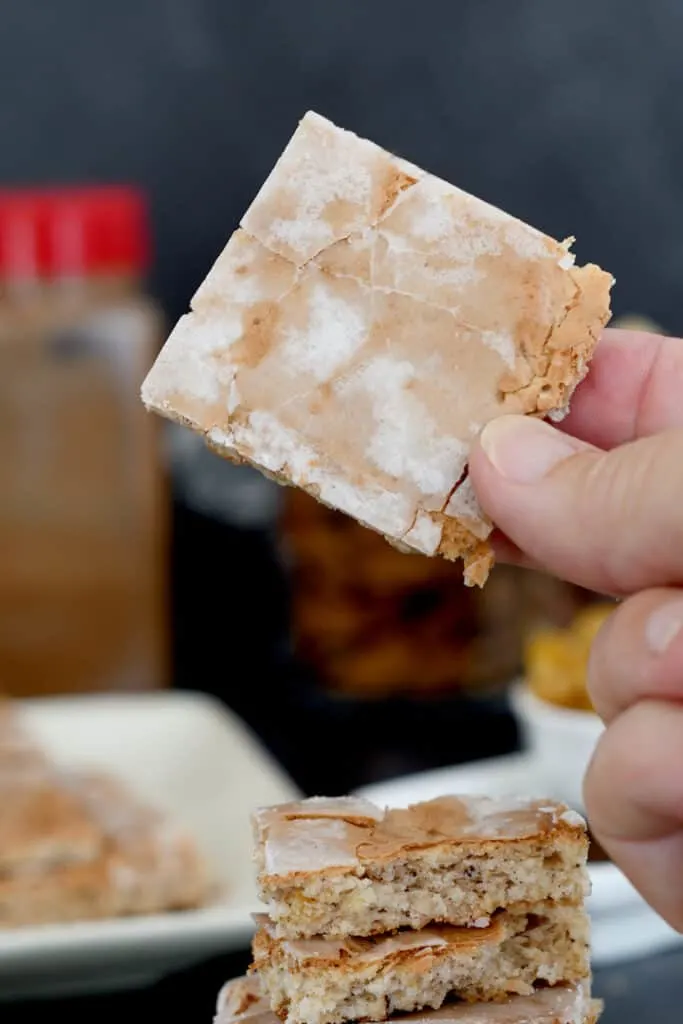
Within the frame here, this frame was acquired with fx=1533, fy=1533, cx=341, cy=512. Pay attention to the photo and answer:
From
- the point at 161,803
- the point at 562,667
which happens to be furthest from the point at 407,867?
the point at 161,803

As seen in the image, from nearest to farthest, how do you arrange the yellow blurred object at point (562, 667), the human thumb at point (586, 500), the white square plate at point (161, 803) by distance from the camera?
the human thumb at point (586, 500) → the white square plate at point (161, 803) → the yellow blurred object at point (562, 667)

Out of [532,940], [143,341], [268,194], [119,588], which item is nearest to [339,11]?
[143,341]

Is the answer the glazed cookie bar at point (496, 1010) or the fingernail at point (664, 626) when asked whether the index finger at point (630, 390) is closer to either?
the fingernail at point (664, 626)

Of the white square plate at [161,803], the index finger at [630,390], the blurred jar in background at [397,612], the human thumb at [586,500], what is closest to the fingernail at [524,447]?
the human thumb at [586,500]

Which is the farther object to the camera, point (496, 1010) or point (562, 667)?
point (562, 667)

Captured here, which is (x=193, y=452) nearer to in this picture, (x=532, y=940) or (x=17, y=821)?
(x=17, y=821)

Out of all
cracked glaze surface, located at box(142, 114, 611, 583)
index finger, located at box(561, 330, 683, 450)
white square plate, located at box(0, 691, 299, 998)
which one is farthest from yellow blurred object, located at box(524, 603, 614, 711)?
cracked glaze surface, located at box(142, 114, 611, 583)

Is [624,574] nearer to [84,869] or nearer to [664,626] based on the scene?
[664,626]
